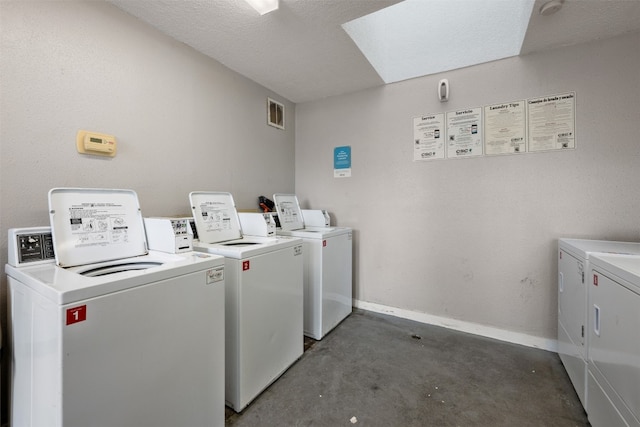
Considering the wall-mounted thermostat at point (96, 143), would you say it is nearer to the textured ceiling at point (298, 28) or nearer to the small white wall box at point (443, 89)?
the textured ceiling at point (298, 28)

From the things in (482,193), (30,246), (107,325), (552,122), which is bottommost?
(107,325)

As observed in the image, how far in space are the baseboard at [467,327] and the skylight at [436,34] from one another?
87.1 inches

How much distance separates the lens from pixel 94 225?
1334 millimetres

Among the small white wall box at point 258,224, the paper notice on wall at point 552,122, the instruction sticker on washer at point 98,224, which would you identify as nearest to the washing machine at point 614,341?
the paper notice on wall at point 552,122

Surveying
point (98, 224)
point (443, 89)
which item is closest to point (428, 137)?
point (443, 89)

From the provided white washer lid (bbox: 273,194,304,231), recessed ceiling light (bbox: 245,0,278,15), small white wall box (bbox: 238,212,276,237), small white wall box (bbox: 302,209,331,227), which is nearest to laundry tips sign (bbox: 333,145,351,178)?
small white wall box (bbox: 302,209,331,227)

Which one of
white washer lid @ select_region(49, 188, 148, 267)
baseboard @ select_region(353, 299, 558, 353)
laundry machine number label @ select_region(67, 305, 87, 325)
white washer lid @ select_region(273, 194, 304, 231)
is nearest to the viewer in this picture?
laundry machine number label @ select_region(67, 305, 87, 325)

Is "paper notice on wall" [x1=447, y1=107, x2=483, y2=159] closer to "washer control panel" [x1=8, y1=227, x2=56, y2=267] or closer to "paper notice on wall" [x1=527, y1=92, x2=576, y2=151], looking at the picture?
"paper notice on wall" [x1=527, y1=92, x2=576, y2=151]

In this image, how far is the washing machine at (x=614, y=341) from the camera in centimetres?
97

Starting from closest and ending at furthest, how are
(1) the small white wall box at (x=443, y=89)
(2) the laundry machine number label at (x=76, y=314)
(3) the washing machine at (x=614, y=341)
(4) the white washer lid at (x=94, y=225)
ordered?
(2) the laundry machine number label at (x=76, y=314) → (3) the washing machine at (x=614, y=341) → (4) the white washer lid at (x=94, y=225) → (1) the small white wall box at (x=443, y=89)

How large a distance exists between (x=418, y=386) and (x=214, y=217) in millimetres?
1743

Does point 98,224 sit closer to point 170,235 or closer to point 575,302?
point 170,235

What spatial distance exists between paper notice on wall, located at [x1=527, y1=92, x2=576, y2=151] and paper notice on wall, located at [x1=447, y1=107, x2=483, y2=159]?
1.12ft

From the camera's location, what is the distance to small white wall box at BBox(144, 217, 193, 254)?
4.56ft
